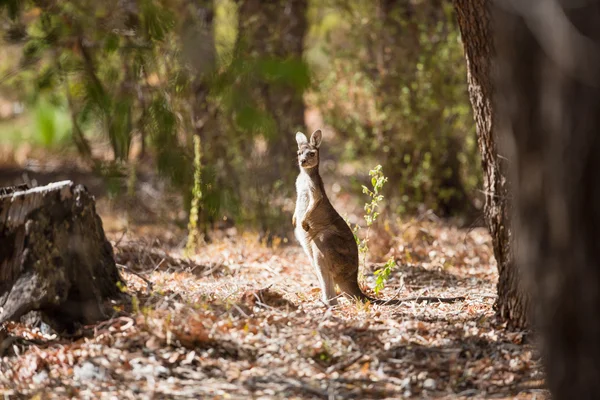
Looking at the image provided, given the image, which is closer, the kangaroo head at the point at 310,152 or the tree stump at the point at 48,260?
the tree stump at the point at 48,260

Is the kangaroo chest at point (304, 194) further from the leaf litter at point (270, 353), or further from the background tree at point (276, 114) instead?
the background tree at point (276, 114)

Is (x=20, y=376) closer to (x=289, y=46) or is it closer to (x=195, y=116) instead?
(x=195, y=116)

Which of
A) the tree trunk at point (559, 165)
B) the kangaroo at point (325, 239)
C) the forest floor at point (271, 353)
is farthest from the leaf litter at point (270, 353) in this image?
the tree trunk at point (559, 165)

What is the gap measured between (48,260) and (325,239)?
2322 mm

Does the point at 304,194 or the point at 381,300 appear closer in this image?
the point at 381,300

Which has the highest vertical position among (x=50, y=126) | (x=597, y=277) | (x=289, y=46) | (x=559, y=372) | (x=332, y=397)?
(x=289, y=46)

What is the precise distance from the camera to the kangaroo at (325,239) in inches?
264

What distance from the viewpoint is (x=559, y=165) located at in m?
3.21

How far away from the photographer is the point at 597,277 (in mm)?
3211

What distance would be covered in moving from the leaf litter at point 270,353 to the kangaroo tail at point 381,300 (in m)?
0.17

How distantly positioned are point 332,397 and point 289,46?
7.87 m

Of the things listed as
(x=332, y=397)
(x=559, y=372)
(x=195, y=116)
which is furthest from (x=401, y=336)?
(x=195, y=116)

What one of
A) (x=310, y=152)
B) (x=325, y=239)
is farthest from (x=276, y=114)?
(x=325, y=239)

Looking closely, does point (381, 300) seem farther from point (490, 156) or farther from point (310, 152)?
point (490, 156)
